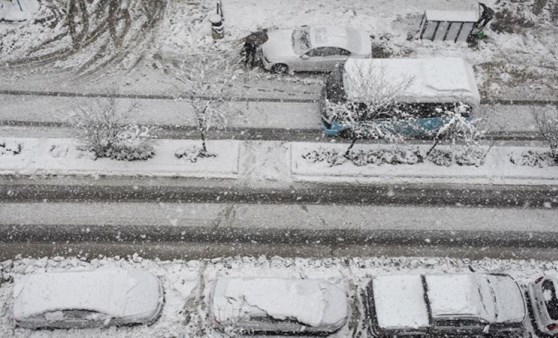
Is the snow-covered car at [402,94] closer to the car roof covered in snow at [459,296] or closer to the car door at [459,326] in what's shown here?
the car roof covered in snow at [459,296]

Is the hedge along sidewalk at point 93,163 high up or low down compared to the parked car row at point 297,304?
up

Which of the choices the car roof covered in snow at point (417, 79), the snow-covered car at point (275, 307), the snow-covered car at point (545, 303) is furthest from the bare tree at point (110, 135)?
the snow-covered car at point (545, 303)

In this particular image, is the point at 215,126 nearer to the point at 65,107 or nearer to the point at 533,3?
the point at 65,107

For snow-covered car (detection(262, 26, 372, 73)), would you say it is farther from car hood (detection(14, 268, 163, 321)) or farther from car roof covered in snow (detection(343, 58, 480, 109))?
car hood (detection(14, 268, 163, 321))

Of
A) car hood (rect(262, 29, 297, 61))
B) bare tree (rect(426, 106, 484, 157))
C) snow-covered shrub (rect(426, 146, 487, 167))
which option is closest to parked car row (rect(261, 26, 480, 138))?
bare tree (rect(426, 106, 484, 157))

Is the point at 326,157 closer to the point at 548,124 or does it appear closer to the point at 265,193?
the point at 265,193

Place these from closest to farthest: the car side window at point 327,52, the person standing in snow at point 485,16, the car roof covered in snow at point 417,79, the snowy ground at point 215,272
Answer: the snowy ground at point 215,272 < the car roof covered in snow at point 417,79 < the car side window at point 327,52 < the person standing in snow at point 485,16

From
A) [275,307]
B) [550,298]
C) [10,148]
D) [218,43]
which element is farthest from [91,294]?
[550,298]
